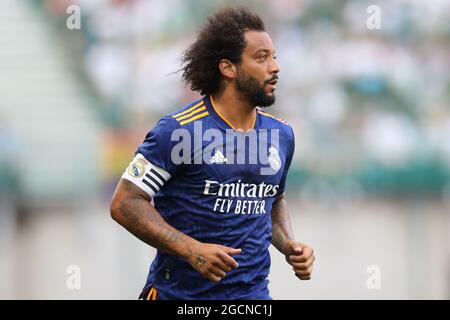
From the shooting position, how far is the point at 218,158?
4996 mm

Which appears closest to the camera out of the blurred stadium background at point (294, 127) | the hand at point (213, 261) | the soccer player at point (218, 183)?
the hand at point (213, 261)

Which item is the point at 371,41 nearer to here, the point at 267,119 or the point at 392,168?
the point at 392,168

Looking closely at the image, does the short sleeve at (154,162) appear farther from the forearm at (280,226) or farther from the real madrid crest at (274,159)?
the forearm at (280,226)

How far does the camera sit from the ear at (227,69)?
526 centimetres

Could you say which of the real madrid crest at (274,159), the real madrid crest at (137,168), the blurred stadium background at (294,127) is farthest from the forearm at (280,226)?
the blurred stadium background at (294,127)

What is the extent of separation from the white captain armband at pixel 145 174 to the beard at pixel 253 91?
0.74 meters

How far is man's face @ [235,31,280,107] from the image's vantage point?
203 inches

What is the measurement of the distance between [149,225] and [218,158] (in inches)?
23.5

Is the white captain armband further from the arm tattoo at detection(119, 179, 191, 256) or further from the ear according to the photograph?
the ear

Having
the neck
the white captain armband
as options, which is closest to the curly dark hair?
the neck

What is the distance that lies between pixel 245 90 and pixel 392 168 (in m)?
7.51

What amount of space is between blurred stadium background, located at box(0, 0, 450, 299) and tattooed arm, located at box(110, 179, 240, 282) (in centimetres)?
671

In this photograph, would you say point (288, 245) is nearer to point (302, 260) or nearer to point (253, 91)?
point (302, 260)

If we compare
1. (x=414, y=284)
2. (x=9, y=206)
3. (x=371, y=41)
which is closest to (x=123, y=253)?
(x=9, y=206)
